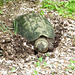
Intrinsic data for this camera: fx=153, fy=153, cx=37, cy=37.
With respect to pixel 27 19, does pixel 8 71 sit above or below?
below

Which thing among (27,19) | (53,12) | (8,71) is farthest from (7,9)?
(8,71)

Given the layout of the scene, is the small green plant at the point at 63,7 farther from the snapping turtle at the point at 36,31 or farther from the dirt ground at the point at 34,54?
the snapping turtle at the point at 36,31

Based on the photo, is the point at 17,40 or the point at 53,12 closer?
the point at 17,40

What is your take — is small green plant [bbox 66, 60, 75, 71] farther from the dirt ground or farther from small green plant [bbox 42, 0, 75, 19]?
small green plant [bbox 42, 0, 75, 19]

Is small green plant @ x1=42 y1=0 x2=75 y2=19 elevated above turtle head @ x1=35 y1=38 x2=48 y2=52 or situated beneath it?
elevated above

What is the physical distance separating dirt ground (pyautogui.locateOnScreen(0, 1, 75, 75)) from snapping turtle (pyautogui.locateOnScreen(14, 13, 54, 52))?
0.58 feet

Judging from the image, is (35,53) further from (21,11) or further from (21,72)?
(21,11)

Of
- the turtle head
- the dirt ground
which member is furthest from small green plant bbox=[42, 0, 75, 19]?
the turtle head

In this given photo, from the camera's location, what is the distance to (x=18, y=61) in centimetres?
401

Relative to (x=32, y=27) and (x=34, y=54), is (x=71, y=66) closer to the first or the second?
(x=34, y=54)

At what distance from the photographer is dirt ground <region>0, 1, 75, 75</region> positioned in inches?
150

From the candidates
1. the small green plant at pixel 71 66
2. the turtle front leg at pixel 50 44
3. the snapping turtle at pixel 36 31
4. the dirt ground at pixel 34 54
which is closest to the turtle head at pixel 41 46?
the snapping turtle at pixel 36 31

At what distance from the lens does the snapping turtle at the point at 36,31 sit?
4.59m

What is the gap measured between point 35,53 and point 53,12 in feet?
8.23
